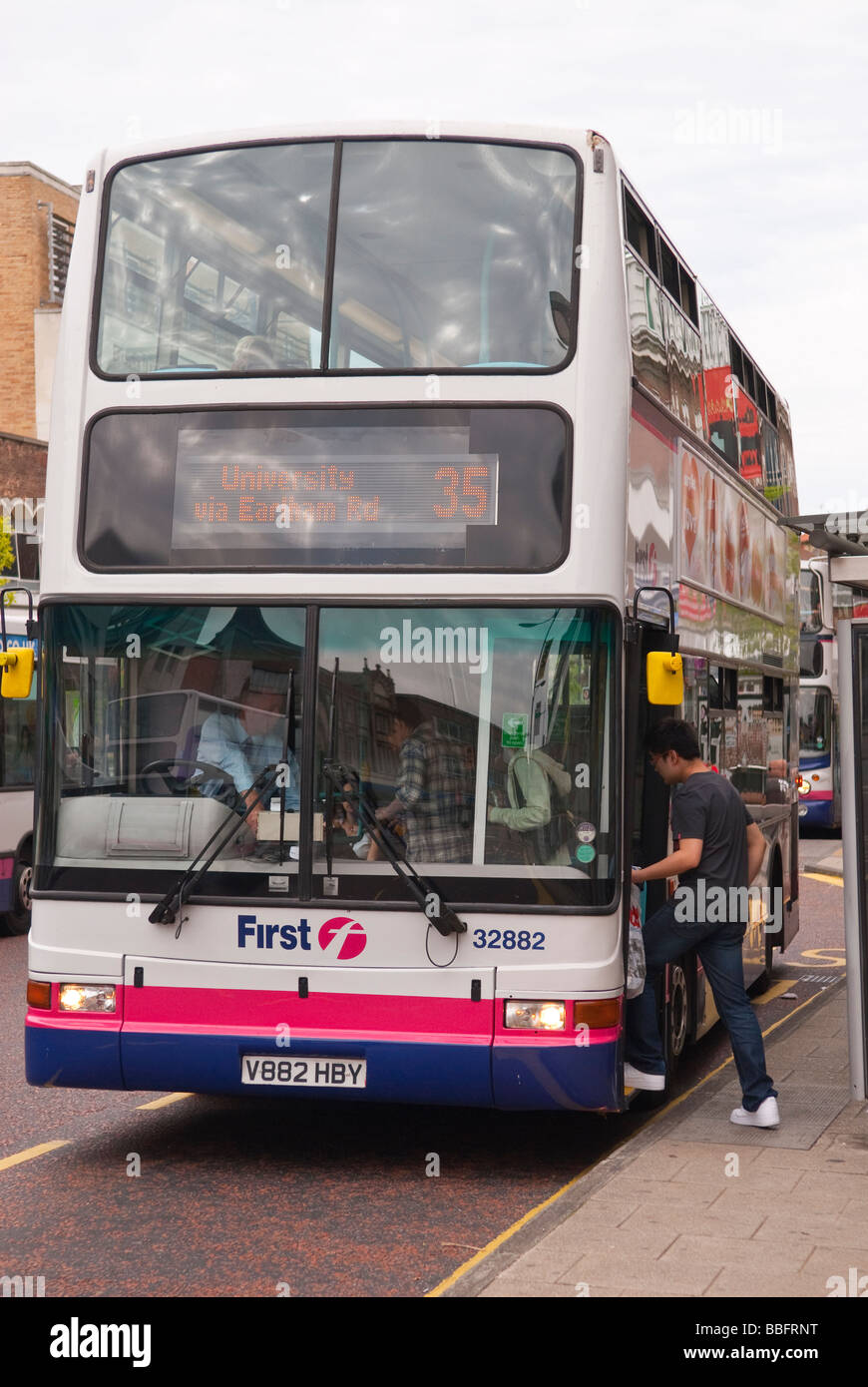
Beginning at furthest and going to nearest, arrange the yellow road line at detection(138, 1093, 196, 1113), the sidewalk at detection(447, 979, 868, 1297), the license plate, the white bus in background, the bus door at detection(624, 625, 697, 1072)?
the white bus in background < the yellow road line at detection(138, 1093, 196, 1113) < the bus door at detection(624, 625, 697, 1072) < the license plate < the sidewalk at detection(447, 979, 868, 1297)

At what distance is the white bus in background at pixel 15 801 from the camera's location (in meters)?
15.9

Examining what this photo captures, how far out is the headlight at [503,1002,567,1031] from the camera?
6820 mm

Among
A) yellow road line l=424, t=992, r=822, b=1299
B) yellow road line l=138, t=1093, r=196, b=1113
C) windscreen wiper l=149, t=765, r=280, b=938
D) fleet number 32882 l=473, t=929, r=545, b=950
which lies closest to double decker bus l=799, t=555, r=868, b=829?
yellow road line l=424, t=992, r=822, b=1299

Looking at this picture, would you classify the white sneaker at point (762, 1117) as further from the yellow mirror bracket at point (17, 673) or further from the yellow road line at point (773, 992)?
the yellow road line at point (773, 992)

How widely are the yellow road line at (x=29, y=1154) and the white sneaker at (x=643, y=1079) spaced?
101 inches

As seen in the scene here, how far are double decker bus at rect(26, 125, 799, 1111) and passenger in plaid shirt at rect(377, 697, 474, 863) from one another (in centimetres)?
1

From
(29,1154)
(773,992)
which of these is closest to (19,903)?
(773,992)

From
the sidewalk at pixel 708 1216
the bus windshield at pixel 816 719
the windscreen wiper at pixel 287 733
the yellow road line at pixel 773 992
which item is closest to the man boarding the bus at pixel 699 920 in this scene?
the sidewalk at pixel 708 1216

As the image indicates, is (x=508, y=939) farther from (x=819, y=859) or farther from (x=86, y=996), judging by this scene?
(x=819, y=859)

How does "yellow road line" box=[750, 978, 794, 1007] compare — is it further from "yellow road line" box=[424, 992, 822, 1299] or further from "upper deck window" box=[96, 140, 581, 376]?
"upper deck window" box=[96, 140, 581, 376]

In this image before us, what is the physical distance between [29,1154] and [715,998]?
316cm

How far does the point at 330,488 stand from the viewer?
707cm
